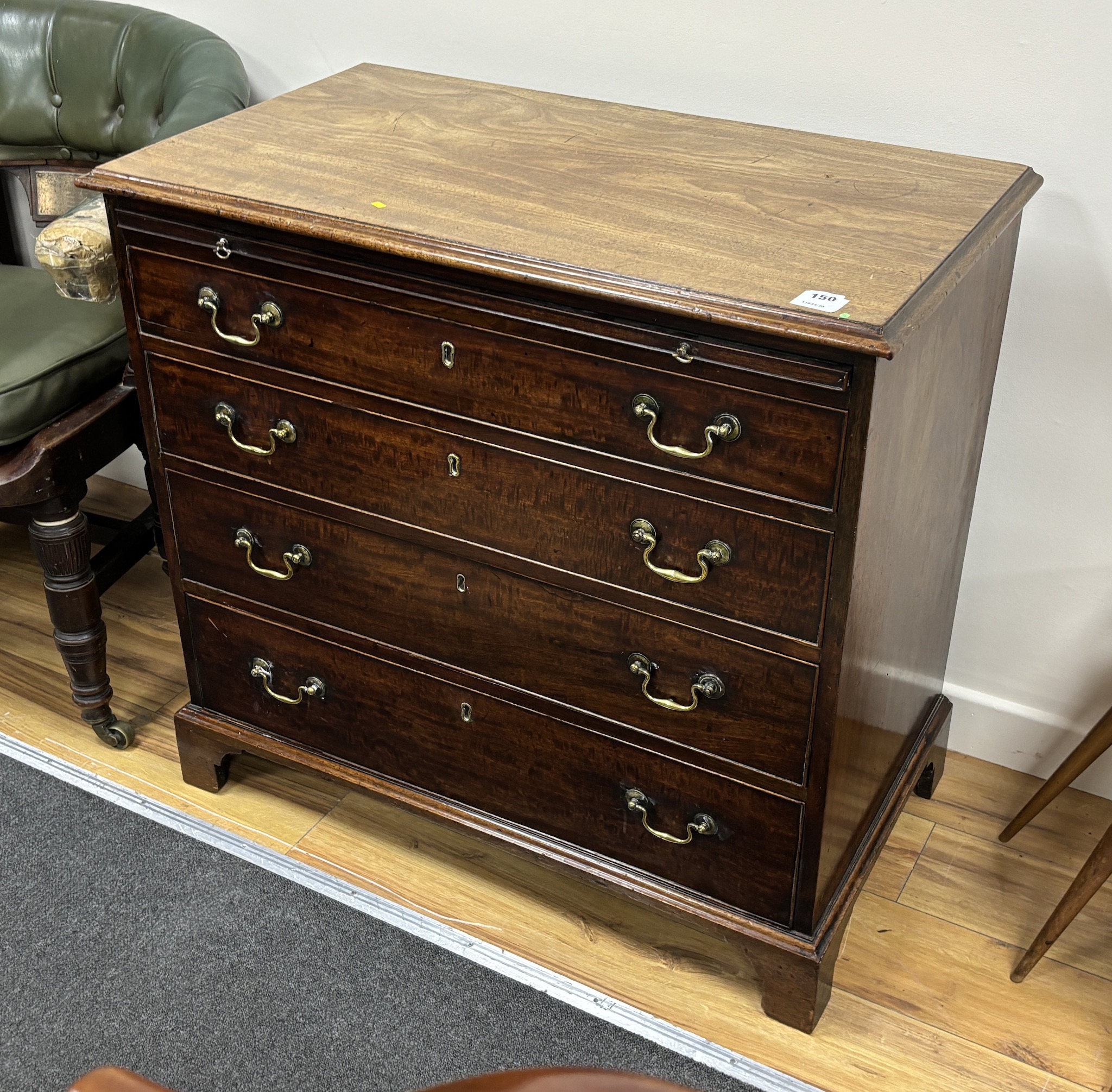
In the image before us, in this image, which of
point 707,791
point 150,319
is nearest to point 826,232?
point 707,791

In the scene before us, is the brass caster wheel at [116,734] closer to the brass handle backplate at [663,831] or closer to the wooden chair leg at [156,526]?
the wooden chair leg at [156,526]

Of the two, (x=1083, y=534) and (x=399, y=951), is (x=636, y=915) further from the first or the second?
(x=1083, y=534)

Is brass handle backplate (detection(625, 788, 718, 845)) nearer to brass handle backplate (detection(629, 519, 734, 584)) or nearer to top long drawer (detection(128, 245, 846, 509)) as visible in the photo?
brass handle backplate (detection(629, 519, 734, 584))

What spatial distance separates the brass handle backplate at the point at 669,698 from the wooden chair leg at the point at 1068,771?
64 cm

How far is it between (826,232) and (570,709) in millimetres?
646

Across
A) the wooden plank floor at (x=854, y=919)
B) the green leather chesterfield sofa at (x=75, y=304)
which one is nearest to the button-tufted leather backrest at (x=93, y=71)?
the green leather chesterfield sofa at (x=75, y=304)

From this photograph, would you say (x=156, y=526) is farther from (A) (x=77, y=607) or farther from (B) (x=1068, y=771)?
(B) (x=1068, y=771)

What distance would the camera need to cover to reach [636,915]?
1.83m

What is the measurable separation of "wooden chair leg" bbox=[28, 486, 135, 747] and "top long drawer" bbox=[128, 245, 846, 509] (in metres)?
0.40

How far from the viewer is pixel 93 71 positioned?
6.91ft

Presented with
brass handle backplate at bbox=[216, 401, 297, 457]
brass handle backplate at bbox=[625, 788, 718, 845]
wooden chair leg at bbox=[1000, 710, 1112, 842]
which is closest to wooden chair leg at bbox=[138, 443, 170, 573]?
brass handle backplate at bbox=[216, 401, 297, 457]

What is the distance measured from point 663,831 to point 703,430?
58 cm

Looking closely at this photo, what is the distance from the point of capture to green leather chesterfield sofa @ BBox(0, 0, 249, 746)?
1837mm

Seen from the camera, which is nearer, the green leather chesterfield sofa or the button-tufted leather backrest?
the green leather chesterfield sofa
